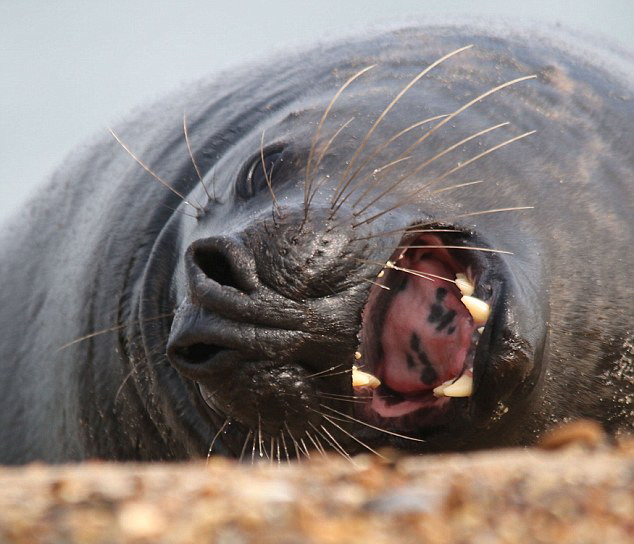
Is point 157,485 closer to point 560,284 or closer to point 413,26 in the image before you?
point 560,284

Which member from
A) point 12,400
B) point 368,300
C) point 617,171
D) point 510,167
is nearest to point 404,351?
point 368,300

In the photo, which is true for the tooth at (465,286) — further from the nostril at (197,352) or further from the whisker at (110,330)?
the whisker at (110,330)

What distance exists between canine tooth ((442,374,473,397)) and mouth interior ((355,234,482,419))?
3.9 inches

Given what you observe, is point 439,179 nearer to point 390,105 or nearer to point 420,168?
point 420,168

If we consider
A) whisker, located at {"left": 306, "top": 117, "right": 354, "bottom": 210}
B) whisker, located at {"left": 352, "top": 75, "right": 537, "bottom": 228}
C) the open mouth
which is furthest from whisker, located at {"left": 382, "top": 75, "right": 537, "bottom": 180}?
the open mouth

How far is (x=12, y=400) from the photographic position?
5.78m

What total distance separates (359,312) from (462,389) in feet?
1.30

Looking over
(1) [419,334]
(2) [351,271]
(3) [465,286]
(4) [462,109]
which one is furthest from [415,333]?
(4) [462,109]

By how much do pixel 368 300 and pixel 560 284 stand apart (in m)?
0.77

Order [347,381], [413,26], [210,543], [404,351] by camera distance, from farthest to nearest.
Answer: [413,26] < [404,351] < [347,381] < [210,543]

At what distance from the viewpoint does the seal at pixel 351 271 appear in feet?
12.0

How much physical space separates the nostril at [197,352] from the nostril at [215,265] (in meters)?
0.21

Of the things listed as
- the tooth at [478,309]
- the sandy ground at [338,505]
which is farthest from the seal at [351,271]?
the sandy ground at [338,505]

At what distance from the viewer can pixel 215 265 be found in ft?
12.2
